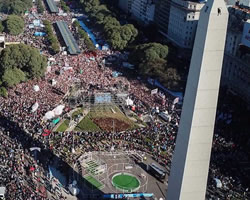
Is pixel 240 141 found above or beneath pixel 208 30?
beneath

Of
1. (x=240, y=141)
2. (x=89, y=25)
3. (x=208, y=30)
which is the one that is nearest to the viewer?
(x=208, y=30)

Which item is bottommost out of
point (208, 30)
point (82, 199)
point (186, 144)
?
point (82, 199)

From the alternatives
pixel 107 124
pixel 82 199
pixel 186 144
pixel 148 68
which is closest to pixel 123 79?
pixel 148 68

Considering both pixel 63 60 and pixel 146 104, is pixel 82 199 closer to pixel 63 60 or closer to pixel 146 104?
pixel 146 104

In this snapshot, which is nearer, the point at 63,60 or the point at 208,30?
the point at 208,30

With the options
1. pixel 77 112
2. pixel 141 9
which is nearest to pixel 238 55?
pixel 77 112

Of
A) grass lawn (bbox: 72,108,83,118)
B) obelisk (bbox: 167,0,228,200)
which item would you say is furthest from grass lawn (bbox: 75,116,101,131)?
obelisk (bbox: 167,0,228,200)

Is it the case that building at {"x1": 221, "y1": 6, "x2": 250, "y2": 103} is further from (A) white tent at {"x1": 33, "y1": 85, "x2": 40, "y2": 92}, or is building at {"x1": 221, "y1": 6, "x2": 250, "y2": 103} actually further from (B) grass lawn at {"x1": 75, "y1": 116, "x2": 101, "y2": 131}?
(A) white tent at {"x1": 33, "y1": 85, "x2": 40, "y2": 92}
